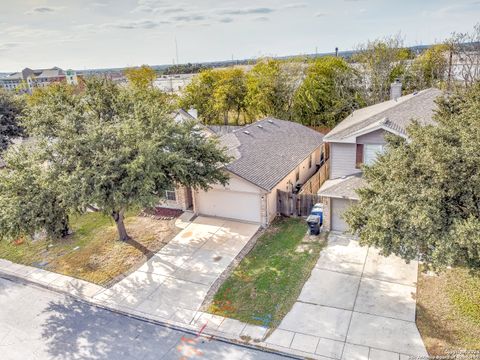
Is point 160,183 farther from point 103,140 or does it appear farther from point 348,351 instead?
point 348,351

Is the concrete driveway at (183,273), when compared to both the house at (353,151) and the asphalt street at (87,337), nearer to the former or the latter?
the asphalt street at (87,337)

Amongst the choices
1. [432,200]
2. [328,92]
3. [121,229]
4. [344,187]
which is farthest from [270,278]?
[328,92]

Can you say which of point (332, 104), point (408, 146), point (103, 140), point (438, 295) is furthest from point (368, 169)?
point (332, 104)

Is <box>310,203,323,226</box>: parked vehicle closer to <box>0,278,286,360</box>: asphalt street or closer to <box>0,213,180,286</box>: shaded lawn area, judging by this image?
<box>0,213,180,286</box>: shaded lawn area

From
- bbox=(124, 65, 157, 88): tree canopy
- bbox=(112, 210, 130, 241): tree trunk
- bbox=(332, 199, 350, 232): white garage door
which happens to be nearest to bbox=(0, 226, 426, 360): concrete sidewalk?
bbox=(332, 199, 350, 232): white garage door

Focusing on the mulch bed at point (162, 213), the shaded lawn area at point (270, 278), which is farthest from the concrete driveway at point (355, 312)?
the mulch bed at point (162, 213)
